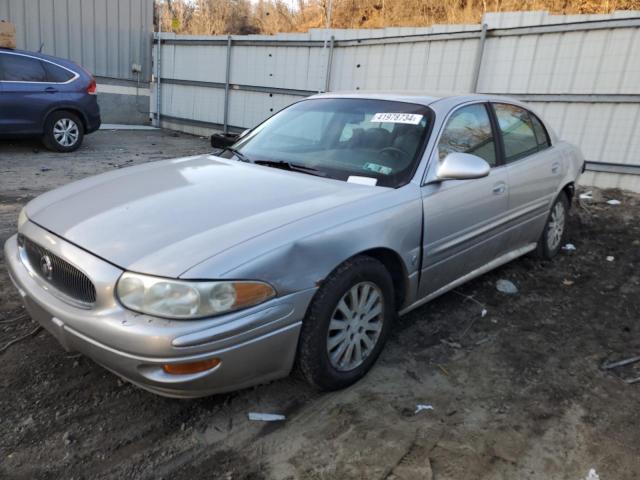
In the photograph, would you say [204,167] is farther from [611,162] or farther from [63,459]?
[611,162]

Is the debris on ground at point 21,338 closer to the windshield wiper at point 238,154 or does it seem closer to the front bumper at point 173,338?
the front bumper at point 173,338

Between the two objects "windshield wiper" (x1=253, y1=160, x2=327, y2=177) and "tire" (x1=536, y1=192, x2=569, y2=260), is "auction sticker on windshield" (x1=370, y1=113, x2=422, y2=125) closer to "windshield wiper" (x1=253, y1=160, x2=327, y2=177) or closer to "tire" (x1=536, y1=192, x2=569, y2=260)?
"windshield wiper" (x1=253, y1=160, x2=327, y2=177)

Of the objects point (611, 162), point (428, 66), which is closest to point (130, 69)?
point (428, 66)

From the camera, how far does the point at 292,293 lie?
7.28ft

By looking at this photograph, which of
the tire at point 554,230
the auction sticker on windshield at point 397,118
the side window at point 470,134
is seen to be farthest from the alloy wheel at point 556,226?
the auction sticker on windshield at point 397,118

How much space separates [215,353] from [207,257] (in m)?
0.39

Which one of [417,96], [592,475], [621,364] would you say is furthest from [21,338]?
[621,364]

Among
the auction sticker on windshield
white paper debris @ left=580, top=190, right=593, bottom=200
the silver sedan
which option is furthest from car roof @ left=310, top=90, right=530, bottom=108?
white paper debris @ left=580, top=190, right=593, bottom=200

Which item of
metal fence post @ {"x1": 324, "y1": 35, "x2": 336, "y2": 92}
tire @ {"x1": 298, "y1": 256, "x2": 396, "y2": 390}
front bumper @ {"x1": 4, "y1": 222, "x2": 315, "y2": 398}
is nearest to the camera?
front bumper @ {"x1": 4, "y1": 222, "x2": 315, "y2": 398}

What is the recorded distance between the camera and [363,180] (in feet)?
9.61

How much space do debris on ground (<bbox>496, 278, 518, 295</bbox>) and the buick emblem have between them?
10.6ft

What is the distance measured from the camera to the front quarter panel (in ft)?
6.89

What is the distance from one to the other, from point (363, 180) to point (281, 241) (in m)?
0.90

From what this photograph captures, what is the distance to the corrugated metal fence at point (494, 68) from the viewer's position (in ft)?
23.3
